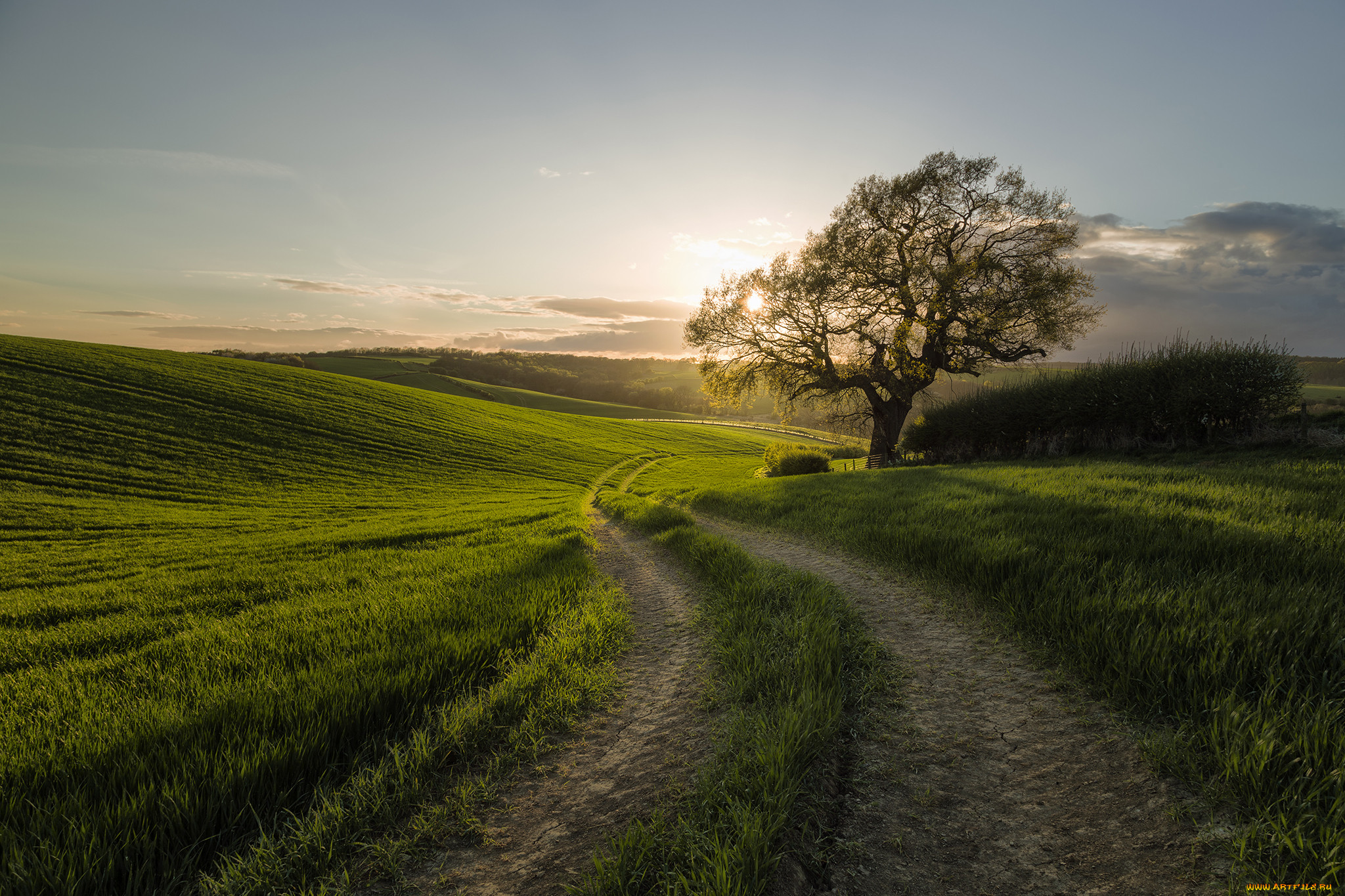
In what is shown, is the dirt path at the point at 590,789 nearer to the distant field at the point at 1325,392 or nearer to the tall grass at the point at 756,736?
the tall grass at the point at 756,736

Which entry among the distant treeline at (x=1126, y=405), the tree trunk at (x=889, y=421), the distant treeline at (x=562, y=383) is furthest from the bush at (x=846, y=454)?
the distant treeline at (x=562, y=383)

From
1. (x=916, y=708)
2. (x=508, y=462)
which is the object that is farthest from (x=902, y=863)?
(x=508, y=462)

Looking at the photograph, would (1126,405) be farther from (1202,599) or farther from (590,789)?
(590,789)

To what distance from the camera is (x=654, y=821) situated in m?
2.67

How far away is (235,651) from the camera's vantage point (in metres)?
5.12

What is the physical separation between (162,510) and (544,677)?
21765 millimetres

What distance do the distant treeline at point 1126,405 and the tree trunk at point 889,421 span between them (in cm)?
201

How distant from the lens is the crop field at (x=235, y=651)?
2.60m

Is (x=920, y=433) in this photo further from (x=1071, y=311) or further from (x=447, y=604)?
(x=447, y=604)

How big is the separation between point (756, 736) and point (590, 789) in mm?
1167

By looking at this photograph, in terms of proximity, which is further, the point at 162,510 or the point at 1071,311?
the point at 1071,311

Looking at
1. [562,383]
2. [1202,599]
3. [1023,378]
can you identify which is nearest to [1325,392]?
[1023,378]

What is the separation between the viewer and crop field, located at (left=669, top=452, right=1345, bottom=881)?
2.38 metres

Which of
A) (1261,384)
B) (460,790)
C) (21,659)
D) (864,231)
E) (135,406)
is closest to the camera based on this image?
(460,790)
